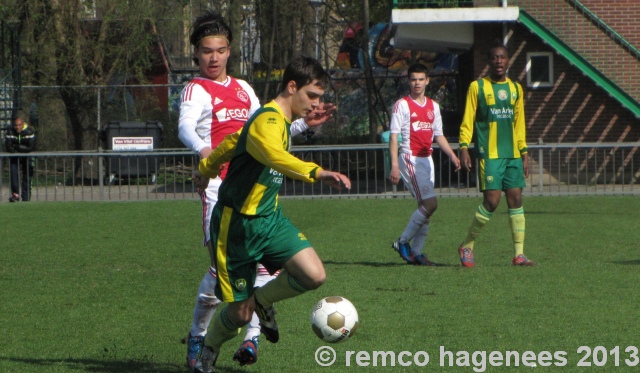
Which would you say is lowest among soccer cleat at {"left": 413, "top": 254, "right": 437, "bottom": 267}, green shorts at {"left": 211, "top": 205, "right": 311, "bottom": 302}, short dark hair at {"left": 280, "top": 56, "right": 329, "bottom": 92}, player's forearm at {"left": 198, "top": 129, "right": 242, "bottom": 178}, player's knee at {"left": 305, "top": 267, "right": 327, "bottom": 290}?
soccer cleat at {"left": 413, "top": 254, "right": 437, "bottom": 267}

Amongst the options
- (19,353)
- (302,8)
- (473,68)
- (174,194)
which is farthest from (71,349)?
(302,8)

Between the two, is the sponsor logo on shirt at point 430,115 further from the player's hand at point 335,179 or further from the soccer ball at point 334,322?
the player's hand at point 335,179

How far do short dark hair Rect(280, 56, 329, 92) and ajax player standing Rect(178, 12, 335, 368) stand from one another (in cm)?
48

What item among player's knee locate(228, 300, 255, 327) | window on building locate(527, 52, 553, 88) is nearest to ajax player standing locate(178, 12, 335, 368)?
player's knee locate(228, 300, 255, 327)

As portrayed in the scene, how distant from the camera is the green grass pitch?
599cm

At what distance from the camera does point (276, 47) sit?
31312 millimetres

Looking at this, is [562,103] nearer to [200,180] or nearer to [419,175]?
[419,175]

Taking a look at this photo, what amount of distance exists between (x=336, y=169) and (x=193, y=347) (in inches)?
619

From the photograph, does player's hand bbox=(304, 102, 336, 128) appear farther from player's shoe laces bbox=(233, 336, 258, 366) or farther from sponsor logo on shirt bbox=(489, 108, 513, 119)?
sponsor logo on shirt bbox=(489, 108, 513, 119)

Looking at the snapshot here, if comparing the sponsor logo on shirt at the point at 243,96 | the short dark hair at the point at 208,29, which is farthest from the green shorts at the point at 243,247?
the short dark hair at the point at 208,29

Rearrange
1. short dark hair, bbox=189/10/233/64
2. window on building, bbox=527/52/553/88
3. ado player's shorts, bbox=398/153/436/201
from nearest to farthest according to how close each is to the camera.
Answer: short dark hair, bbox=189/10/233/64 < ado player's shorts, bbox=398/153/436/201 < window on building, bbox=527/52/553/88

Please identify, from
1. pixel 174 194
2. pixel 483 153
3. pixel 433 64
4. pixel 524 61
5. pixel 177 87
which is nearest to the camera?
pixel 483 153

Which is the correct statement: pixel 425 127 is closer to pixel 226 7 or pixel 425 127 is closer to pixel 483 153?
pixel 483 153

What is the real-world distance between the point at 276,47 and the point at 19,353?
84.2 feet
